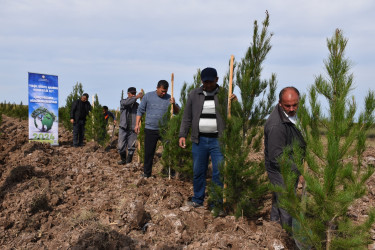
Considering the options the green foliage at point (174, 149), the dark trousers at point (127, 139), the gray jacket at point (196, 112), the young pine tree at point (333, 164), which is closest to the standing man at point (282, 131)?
the young pine tree at point (333, 164)

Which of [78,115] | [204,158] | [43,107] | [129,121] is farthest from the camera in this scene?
[78,115]

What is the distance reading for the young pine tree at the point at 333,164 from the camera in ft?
9.13

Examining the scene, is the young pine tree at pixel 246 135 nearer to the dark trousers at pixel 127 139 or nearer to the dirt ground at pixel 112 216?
the dirt ground at pixel 112 216

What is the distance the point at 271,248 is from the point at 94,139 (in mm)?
9644

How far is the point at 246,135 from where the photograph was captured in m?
4.77

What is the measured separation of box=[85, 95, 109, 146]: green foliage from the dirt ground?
4.35 metres

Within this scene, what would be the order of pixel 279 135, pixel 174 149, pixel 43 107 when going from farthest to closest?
pixel 43 107 < pixel 174 149 < pixel 279 135

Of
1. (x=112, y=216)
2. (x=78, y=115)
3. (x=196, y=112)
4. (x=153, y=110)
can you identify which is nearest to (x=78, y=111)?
(x=78, y=115)

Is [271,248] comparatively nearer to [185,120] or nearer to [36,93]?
[185,120]

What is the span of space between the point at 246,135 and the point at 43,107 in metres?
8.42

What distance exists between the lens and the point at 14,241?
15.1 feet

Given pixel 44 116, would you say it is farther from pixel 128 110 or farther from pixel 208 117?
pixel 208 117

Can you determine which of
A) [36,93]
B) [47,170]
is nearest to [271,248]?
[47,170]

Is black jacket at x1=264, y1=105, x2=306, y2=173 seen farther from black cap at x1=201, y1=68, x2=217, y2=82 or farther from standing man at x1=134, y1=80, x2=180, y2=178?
standing man at x1=134, y1=80, x2=180, y2=178
